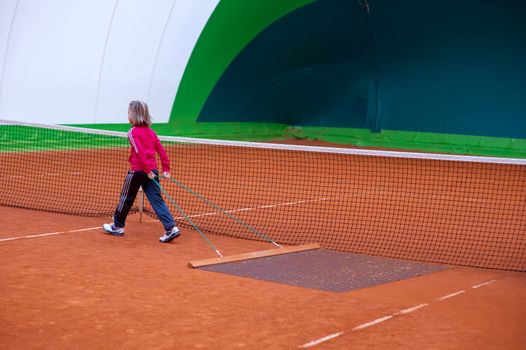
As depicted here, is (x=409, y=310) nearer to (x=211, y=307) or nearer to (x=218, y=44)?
(x=211, y=307)

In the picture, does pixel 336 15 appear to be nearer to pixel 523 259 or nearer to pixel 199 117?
pixel 199 117

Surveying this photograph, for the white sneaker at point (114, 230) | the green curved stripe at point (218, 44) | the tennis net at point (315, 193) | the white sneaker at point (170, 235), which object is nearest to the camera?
the white sneaker at point (170, 235)

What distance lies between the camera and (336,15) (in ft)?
68.9

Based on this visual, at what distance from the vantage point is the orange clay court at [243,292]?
14.8ft

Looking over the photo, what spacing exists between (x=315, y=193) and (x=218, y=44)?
29.8ft

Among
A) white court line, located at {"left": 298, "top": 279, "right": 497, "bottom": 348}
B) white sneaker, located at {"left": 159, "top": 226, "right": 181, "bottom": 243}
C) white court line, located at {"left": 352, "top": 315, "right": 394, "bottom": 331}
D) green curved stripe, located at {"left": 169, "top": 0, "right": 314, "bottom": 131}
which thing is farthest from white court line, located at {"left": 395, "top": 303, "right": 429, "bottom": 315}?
green curved stripe, located at {"left": 169, "top": 0, "right": 314, "bottom": 131}

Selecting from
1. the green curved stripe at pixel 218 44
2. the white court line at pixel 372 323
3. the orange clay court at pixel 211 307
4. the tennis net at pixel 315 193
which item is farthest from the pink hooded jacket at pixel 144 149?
the green curved stripe at pixel 218 44

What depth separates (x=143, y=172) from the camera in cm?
756

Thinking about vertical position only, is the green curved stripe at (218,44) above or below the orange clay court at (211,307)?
above

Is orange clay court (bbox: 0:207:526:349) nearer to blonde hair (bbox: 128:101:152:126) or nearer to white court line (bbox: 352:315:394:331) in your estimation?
white court line (bbox: 352:315:394:331)

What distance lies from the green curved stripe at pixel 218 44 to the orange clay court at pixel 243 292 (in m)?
10.4

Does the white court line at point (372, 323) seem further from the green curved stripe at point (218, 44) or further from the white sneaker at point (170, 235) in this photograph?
the green curved stripe at point (218, 44)

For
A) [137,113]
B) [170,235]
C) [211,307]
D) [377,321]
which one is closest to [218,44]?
[137,113]

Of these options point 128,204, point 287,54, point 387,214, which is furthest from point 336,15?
point 128,204
